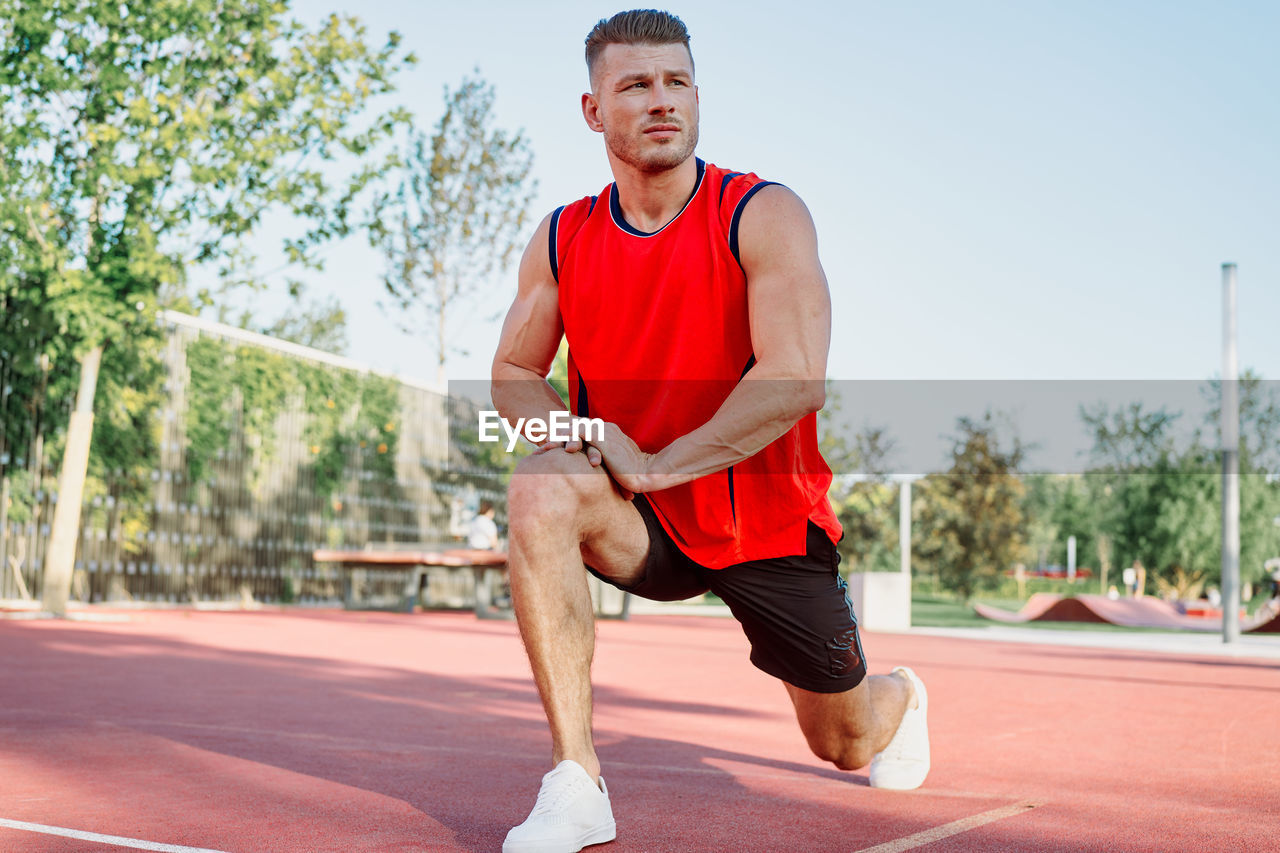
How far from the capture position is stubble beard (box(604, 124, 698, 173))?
9.92 ft

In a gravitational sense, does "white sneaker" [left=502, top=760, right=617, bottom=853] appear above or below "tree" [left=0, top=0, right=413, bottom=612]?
below

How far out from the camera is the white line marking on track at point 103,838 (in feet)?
8.46

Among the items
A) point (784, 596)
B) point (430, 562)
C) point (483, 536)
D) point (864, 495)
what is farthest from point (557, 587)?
point (864, 495)

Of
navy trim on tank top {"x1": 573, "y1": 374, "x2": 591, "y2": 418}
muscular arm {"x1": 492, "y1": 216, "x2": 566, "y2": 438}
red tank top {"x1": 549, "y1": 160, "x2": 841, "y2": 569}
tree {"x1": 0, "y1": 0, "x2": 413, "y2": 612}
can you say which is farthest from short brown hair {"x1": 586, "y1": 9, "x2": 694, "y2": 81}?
tree {"x1": 0, "y1": 0, "x2": 413, "y2": 612}

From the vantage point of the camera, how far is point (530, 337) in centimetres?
328

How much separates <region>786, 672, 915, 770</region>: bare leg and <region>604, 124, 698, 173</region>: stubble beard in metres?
1.38

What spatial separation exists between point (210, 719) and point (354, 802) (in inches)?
Answer: 83.3

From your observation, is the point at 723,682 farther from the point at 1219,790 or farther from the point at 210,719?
the point at 1219,790

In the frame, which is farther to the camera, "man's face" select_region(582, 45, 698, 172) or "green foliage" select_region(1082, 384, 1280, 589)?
"green foliage" select_region(1082, 384, 1280, 589)

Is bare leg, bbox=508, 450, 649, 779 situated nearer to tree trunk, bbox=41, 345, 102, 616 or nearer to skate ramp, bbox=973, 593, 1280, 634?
tree trunk, bbox=41, 345, 102, 616

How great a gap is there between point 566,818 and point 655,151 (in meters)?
1.54

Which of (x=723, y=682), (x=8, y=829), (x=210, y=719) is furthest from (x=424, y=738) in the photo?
(x=723, y=682)
